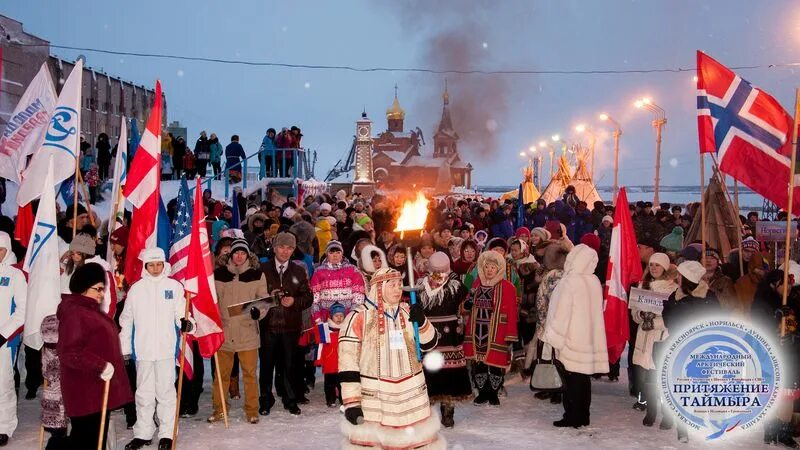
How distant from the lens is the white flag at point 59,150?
339 inches

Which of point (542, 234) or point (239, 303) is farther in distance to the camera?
point (542, 234)

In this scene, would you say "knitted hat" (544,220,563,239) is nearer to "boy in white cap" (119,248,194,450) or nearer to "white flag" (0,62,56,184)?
"boy in white cap" (119,248,194,450)

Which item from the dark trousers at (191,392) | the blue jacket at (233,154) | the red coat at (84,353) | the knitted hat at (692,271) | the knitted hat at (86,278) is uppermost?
the blue jacket at (233,154)

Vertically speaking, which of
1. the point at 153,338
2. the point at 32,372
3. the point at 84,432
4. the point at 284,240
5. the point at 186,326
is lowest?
the point at 32,372

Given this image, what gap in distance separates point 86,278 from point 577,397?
16.2ft

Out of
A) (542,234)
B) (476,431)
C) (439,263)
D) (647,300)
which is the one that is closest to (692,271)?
(647,300)

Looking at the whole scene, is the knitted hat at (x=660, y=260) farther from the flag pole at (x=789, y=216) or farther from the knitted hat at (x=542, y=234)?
the knitted hat at (x=542, y=234)

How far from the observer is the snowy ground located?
7152 mm

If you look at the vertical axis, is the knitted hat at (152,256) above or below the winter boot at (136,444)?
above

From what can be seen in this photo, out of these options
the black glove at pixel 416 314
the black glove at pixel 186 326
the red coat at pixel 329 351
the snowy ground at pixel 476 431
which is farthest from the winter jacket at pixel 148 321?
the black glove at pixel 416 314

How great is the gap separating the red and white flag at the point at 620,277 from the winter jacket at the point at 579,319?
614mm

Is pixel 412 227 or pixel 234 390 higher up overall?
pixel 412 227

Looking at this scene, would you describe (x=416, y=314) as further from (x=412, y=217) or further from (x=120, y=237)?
(x=120, y=237)

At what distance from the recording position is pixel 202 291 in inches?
286
